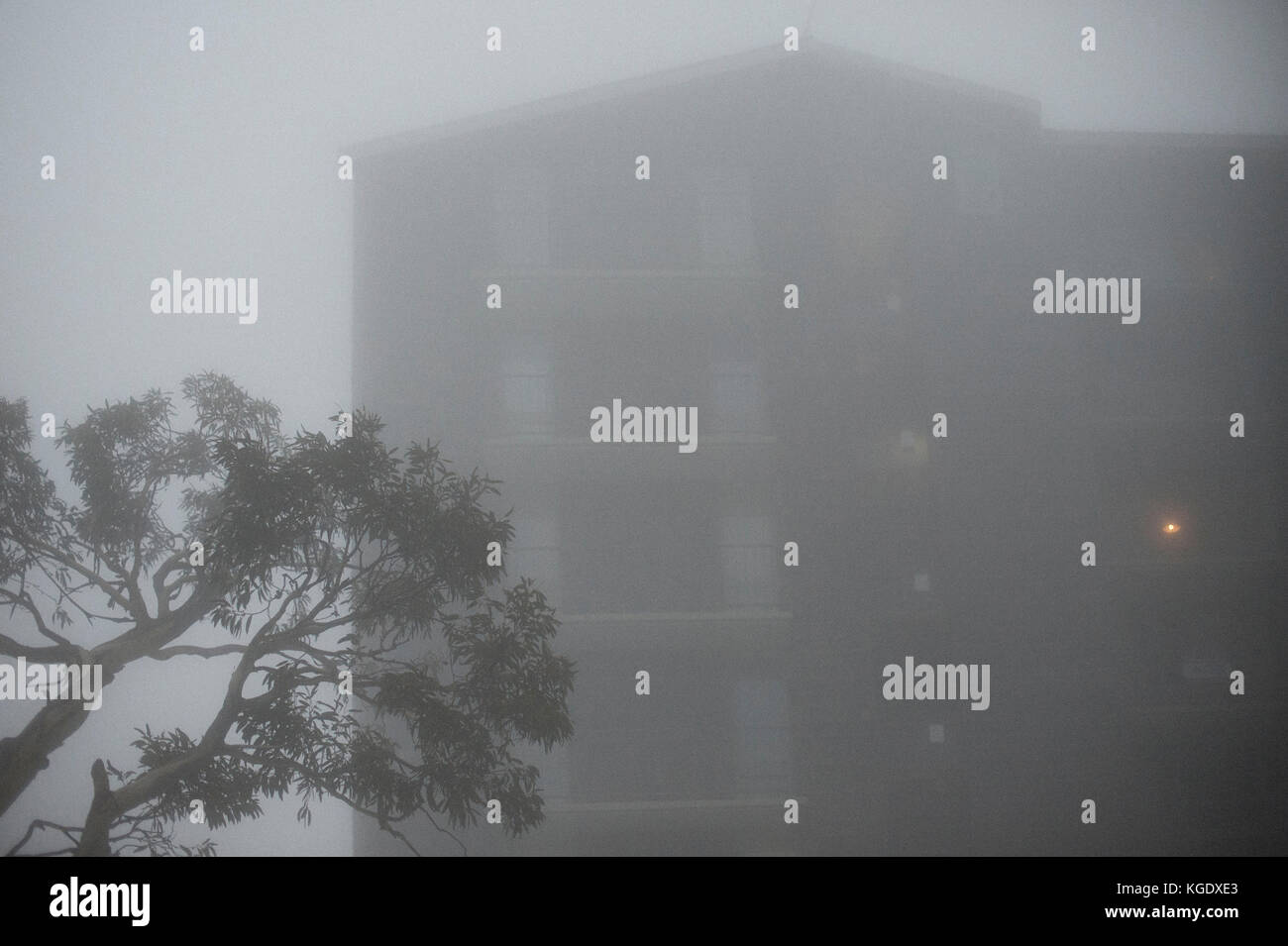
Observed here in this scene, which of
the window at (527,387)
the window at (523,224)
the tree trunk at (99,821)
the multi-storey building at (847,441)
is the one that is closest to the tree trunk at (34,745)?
the tree trunk at (99,821)

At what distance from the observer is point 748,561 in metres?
2.84

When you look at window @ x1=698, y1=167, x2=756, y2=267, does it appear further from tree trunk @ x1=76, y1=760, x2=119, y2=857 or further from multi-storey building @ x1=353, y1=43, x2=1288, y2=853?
tree trunk @ x1=76, y1=760, x2=119, y2=857

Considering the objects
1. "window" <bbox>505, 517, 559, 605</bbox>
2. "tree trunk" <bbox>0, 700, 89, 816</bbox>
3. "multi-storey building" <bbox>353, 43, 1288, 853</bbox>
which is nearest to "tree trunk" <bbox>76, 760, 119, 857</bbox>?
"tree trunk" <bbox>0, 700, 89, 816</bbox>

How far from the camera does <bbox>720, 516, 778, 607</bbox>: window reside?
282cm

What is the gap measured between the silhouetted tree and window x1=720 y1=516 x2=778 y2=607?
1.81 feet

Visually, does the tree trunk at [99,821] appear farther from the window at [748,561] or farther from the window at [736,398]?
the window at [736,398]

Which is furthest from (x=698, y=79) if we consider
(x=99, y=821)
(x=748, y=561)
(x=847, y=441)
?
(x=99, y=821)

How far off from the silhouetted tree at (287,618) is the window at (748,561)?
553 mm

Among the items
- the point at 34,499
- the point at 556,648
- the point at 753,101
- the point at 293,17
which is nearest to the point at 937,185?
the point at 753,101

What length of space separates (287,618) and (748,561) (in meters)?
1.37

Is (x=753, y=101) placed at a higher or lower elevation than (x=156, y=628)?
higher

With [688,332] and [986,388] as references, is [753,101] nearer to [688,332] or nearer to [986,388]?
[688,332]
